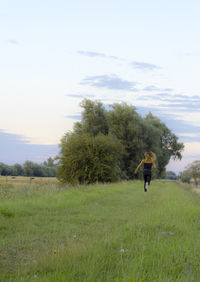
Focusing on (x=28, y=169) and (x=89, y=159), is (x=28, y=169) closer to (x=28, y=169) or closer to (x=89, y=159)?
(x=28, y=169)

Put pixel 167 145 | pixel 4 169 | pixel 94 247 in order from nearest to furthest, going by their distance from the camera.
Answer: pixel 94 247 → pixel 167 145 → pixel 4 169

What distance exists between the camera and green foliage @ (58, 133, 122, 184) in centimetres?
3838

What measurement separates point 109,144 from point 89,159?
2994 mm

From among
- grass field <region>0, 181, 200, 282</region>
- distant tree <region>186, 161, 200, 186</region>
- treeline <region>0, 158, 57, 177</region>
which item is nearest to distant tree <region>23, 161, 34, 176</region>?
treeline <region>0, 158, 57, 177</region>

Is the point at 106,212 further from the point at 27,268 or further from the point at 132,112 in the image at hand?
the point at 132,112

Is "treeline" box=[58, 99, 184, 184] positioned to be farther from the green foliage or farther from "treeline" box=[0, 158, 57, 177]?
"treeline" box=[0, 158, 57, 177]

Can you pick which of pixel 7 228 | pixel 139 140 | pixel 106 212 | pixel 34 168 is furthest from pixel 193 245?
pixel 34 168

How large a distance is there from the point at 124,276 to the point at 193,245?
269cm

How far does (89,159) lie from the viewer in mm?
38688

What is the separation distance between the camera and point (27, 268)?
5.23 metres

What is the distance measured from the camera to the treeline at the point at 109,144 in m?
38.7

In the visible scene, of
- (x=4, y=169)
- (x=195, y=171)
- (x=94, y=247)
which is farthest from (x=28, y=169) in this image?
(x=94, y=247)

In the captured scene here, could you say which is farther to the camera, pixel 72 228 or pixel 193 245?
pixel 72 228

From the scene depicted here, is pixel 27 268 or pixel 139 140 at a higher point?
pixel 139 140
